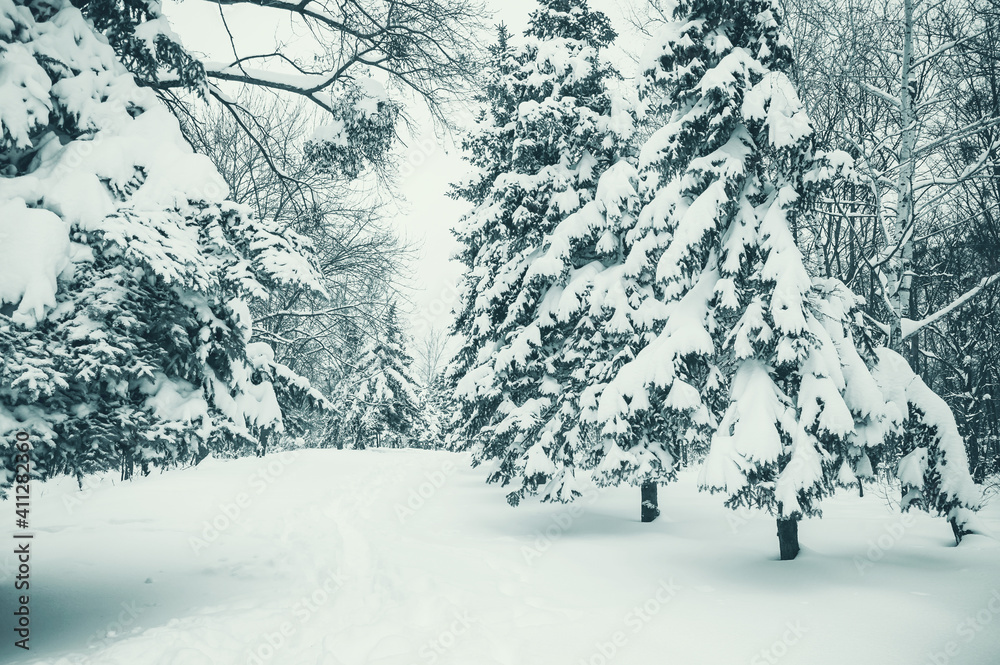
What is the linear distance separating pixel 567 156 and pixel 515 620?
32.2 ft

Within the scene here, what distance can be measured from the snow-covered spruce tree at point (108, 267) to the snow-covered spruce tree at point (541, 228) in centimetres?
656

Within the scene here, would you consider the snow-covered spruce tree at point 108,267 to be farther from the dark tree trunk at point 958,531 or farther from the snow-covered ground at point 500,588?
the dark tree trunk at point 958,531

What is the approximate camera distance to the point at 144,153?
5.42 metres

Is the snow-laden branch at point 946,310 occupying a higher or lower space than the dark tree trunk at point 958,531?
higher

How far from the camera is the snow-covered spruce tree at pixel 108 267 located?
4.61 m

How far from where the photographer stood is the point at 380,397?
3659 centimetres

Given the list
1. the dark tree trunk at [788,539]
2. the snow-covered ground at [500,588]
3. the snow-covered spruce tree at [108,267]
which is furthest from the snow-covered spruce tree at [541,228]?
the snow-covered spruce tree at [108,267]

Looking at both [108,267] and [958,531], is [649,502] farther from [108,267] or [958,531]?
[108,267]

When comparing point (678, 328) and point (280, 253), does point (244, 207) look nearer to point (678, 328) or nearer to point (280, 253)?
point (280, 253)

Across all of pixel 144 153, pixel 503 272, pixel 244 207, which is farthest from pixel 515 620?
pixel 503 272

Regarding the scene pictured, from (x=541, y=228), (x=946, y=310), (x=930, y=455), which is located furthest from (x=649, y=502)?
(x=541, y=228)

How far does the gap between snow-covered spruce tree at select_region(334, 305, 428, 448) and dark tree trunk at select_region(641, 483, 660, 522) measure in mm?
26631

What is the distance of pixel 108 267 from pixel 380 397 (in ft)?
106

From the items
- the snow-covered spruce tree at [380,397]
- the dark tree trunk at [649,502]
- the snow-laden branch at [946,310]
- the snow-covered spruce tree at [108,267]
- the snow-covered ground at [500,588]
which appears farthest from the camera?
the snow-covered spruce tree at [380,397]
